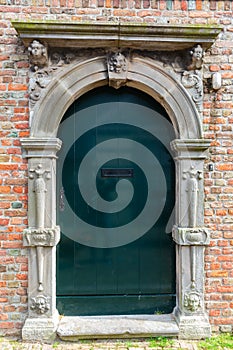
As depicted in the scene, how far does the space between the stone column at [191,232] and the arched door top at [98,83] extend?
0.75 feet

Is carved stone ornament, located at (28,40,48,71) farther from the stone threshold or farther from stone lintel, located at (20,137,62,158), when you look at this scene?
the stone threshold

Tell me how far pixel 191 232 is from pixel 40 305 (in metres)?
1.86

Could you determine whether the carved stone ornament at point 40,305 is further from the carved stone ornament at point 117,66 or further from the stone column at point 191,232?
the carved stone ornament at point 117,66

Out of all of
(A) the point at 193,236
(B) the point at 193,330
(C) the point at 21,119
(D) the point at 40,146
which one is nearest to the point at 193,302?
(B) the point at 193,330

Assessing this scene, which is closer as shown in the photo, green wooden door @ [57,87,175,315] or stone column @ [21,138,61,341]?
stone column @ [21,138,61,341]

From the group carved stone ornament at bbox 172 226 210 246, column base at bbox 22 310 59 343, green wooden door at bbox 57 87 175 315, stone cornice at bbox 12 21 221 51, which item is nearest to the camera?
stone cornice at bbox 12 21 221 51

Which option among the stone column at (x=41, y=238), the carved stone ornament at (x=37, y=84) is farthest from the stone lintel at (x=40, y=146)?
the carved stone ornament at (x=37, y=84)

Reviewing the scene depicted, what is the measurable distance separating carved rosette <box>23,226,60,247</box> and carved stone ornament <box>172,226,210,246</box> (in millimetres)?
1430

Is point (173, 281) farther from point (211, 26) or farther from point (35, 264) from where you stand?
point (211, 26)

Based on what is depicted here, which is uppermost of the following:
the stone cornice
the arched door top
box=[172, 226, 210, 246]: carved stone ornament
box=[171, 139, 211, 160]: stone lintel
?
the stone cornice

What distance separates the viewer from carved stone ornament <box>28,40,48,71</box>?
3.16 m

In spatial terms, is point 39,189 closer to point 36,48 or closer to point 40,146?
point 40,146

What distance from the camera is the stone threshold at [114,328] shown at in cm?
327

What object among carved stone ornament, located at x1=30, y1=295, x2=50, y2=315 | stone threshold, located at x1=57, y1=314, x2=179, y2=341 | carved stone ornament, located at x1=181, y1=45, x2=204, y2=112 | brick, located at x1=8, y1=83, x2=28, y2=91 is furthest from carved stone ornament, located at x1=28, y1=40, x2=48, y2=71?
stone threshold, located at x1=57, y1=314, x2=179, y2=341
